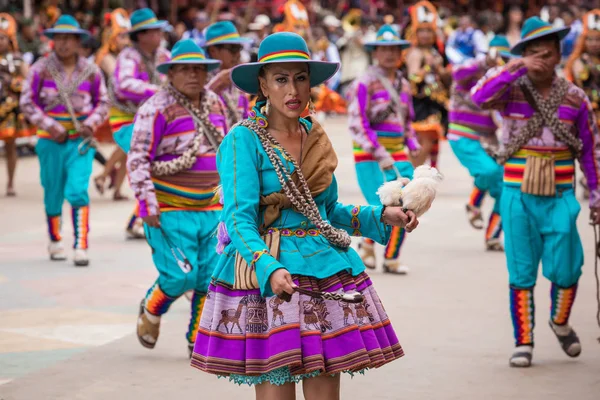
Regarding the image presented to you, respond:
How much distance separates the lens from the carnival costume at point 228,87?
25.8ft

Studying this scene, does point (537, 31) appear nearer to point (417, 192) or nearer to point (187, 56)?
point (187, 56)

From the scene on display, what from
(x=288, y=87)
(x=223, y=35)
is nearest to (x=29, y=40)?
(x=223, y=35)

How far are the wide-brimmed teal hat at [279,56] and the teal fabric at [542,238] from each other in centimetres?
243

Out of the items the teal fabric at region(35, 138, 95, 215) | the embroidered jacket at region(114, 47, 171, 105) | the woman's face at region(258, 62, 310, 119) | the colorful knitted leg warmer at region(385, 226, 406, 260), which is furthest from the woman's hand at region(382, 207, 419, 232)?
the embroidered jacket at region(114, 47, 171, 105)

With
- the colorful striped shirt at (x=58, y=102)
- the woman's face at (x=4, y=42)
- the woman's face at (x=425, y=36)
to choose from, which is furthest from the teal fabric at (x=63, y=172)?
the woman's face at (x=425, y=36)

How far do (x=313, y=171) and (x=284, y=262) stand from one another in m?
0.41

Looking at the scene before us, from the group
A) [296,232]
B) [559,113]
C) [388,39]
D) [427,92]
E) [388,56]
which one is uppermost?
[388,39]

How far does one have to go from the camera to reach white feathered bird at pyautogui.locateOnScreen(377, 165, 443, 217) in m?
4.57

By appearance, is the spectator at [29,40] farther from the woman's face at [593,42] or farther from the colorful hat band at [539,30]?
the colorful hat band at [539,30]

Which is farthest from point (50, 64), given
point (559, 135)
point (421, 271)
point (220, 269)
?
point (220, 269)

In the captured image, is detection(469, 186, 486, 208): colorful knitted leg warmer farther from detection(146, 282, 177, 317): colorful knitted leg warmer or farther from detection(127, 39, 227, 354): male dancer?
detection(146, 282, 177, 317): colorful knitted leg warmer

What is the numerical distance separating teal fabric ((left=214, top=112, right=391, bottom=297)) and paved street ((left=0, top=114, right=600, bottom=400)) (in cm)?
184

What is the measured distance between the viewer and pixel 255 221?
4.45 m

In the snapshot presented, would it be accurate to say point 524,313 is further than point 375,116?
No
